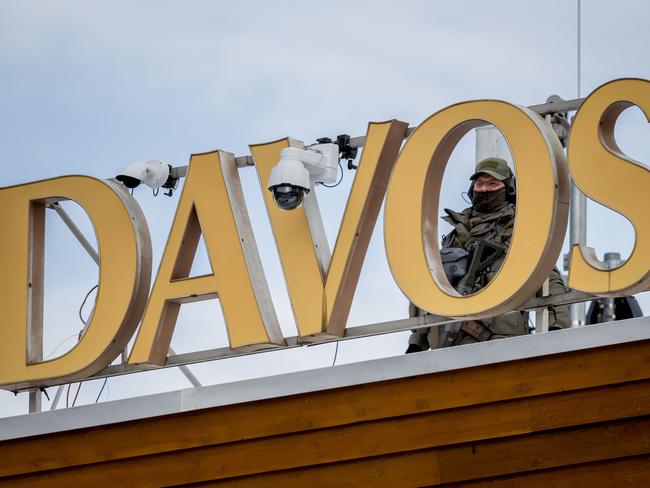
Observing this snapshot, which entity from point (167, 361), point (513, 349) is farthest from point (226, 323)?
point (513, 349)

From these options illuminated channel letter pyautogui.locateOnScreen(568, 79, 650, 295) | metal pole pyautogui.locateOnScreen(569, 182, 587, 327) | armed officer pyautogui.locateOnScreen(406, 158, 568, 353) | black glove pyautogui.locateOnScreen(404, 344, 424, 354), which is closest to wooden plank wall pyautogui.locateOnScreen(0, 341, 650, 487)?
illuminated channel letter pyautogui.locateOnScreen(568, 79, 650, 295)

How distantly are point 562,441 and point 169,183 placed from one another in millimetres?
3616

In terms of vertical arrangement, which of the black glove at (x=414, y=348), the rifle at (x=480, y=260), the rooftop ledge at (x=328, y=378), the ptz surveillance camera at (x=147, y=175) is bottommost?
the rooftop ledge at (x=328, y=378)

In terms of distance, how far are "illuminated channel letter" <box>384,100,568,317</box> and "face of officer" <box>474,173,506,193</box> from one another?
17.8 inches

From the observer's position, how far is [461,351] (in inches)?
335

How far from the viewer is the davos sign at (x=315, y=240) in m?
8.59

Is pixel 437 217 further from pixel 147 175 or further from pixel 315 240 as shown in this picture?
pixel 147 175

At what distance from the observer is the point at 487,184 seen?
968cm

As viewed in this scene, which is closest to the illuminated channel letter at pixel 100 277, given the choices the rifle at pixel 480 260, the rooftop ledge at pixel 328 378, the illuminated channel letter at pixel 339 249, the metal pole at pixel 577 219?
the rooftop ledge at pixel 328 378

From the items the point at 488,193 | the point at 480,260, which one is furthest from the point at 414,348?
the point at 488,193

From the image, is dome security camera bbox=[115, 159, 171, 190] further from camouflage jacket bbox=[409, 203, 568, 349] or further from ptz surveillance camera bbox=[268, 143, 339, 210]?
camouflage jacket bbox=[409, 203, 568, 349]

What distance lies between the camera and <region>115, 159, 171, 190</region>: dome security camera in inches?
408

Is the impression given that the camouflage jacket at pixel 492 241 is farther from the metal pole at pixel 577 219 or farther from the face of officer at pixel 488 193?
the metal pole at pixel 577 219

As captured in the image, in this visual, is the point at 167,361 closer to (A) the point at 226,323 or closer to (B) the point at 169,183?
(A) the point at 226,323
